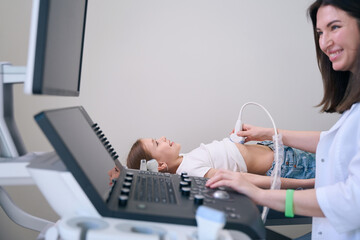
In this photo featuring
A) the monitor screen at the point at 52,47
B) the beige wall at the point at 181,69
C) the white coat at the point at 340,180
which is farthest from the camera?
the beige wall at the point at 181,69

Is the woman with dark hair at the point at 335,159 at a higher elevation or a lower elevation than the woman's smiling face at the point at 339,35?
lower

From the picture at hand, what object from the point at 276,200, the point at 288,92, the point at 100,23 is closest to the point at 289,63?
the point at 288,92

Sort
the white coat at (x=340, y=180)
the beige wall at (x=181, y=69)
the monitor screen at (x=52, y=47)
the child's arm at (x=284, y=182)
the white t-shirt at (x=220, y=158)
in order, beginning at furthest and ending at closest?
the beige wall at (x=181, y=69)
the white t-shirt at (x=220, y=158)
the child's arm at (x=284, y=182)
the white coat at (x=340, y=180)
the monitor screen at (x=52, y=47)

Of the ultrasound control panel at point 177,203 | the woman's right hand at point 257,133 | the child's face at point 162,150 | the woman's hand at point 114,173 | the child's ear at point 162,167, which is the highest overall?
the woman's right hand at point 257,133

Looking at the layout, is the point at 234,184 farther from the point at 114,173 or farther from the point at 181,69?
the point at 181,69

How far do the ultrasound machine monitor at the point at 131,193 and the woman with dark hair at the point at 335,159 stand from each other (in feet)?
0.39

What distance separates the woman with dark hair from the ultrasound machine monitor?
4.7 inches

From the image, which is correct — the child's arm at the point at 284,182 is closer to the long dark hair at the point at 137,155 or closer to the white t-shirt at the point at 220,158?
the white t-shirt at the point at 220,158

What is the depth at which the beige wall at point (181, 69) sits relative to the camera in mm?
1916

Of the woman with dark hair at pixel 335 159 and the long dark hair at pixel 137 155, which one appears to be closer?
the woman with dark hair at pixel 335 159

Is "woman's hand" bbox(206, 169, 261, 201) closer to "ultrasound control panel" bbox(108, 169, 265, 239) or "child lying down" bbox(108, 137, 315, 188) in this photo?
"ultrasound control panel" bbox(108, 169, 265, 239)

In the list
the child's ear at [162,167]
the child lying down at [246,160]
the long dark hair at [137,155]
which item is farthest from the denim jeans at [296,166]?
the long dark hair at [137,155]

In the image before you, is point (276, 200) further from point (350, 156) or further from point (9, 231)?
point (9, 231)

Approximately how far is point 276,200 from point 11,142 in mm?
694
